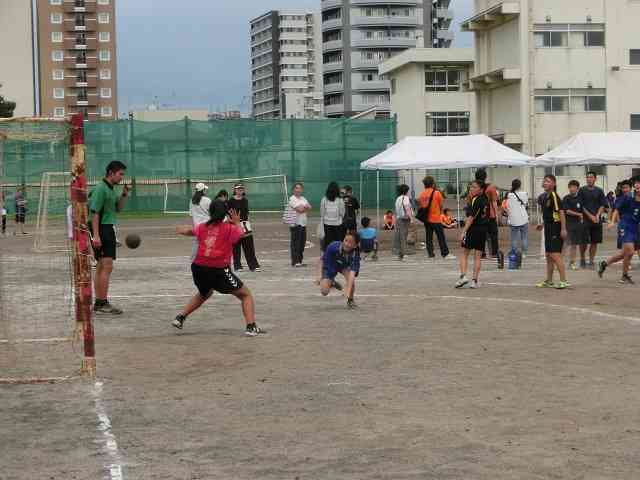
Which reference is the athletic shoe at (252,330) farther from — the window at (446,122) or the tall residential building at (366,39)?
the tall residential building at (366,39)

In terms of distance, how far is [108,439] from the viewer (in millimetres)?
7215

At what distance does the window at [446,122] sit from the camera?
75.1m

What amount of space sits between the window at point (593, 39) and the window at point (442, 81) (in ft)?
64.9

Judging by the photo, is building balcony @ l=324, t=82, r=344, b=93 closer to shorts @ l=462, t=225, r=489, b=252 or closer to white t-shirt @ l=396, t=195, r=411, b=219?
white t-shirt @ l=396, t=195, r=411, b=219

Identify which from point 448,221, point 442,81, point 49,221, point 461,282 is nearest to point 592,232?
point 461,282

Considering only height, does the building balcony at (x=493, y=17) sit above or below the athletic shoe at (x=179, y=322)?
above

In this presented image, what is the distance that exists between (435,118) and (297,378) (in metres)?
66.9

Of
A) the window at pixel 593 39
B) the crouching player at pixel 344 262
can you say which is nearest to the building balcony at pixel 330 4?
the window at pixel 593 39

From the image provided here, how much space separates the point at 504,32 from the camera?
5828cm

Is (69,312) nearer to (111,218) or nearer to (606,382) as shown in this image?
(111,218)

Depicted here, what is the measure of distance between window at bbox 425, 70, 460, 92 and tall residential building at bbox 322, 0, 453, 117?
142 feet

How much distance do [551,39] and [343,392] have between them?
49.6 meters

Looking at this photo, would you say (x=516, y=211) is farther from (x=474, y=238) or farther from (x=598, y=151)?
(x=598, y=151)

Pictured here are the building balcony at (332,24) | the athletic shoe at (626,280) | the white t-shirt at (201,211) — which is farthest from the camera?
the building balcony at (332,24)
